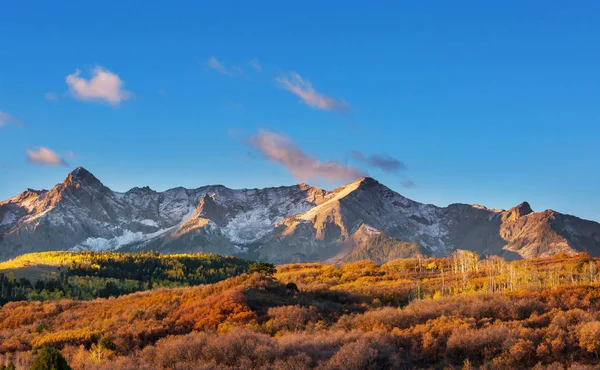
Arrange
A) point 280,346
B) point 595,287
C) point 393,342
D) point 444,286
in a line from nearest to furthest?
point 280,346, point 393,342, point 595,287, point 444,286

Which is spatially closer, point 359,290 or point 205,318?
point 205,318

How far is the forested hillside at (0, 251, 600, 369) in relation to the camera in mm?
33219

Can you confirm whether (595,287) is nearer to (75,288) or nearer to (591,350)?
(591,350)

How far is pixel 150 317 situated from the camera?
5897 centimetres

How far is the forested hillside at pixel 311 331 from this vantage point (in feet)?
109

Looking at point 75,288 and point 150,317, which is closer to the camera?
point 150,317

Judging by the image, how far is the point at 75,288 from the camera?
16150cm

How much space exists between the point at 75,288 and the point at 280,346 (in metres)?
143

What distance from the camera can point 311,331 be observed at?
4550cm

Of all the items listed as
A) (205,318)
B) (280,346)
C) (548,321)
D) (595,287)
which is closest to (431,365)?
(280,346)

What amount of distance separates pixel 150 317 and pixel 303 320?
682 inches

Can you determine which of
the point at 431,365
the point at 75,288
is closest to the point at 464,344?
the point at 431,365

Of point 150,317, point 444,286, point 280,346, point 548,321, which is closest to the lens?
point 280,346

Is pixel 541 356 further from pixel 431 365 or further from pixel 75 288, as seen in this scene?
pixel 75 288
